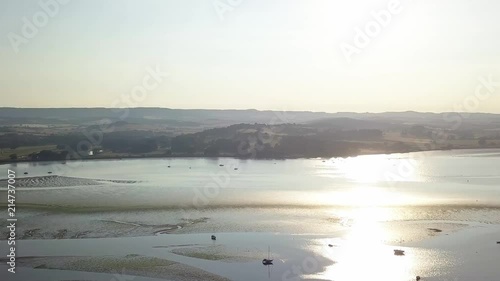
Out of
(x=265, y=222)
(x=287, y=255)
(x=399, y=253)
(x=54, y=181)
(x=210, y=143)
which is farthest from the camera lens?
(x=210, y=143)

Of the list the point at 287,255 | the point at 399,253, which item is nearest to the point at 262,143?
the point at 399,253

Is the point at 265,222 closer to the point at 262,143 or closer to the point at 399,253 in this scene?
the point at 399,253

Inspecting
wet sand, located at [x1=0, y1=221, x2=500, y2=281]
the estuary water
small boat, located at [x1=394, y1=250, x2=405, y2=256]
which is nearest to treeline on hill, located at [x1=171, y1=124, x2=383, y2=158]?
the estuary water

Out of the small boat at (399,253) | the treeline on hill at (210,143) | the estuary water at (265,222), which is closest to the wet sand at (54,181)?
the estuary water at (265,222)

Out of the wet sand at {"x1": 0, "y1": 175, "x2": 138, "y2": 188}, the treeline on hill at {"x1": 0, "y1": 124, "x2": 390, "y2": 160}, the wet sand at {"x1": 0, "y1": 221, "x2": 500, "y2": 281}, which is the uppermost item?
the treeline on hill at {"x1": 0, "y1": 124, "x2": 390, "y2": 160}

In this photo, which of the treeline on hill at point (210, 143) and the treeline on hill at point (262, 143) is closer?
the treeline on hill at point (210, 143)

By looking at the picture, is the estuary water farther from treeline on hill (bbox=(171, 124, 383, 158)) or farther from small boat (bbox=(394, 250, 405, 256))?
treeline on hill (bbox=(171, 124, 383, 158))

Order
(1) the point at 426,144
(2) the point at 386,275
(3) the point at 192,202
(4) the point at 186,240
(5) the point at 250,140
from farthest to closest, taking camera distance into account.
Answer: (1) the point at 426,144
(5) the point at 250,140
(3) the point at 192,202
(4) the point at 186,240
(2) the point at 386,275

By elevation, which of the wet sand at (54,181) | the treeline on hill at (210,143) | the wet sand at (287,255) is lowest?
the wet sand at (287,255)

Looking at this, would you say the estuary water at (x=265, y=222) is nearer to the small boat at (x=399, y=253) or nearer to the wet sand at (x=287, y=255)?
the wet sand at (x=287, y=255)

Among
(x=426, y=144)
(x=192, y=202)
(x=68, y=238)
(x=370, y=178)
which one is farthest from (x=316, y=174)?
(x=426, y=144)

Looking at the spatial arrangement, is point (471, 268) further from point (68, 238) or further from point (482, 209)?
point (68, 238)
